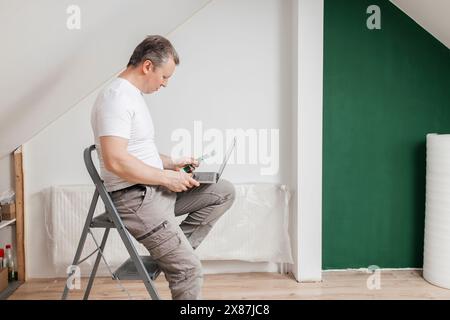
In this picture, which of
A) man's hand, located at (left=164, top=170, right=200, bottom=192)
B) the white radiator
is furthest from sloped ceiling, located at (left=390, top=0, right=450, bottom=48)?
man's hand, located at (left=164, top=170, right=200, bottom=192)

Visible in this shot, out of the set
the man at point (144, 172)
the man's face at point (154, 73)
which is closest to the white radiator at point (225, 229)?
the man at point (144, 172)

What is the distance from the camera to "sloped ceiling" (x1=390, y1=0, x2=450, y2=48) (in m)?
2.80

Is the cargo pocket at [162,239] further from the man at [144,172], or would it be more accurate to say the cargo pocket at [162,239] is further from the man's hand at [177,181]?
the man's hand at [177,181]

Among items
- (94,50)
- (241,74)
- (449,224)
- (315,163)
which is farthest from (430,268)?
(94,50)

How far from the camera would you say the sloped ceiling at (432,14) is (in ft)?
9.19

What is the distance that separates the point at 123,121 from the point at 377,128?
1863mm

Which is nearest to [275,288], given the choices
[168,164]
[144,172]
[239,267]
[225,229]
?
[239,267]

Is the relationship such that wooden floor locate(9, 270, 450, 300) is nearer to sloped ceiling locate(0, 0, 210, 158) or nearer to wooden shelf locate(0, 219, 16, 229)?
wooden shelf locate(0, 219, 16, 229)

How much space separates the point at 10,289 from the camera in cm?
290

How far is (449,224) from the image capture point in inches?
112

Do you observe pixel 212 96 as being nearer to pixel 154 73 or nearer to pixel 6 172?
pixel 154 73
